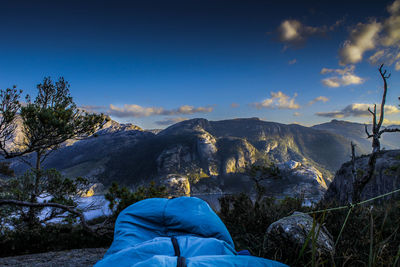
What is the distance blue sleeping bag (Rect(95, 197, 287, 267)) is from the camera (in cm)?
129

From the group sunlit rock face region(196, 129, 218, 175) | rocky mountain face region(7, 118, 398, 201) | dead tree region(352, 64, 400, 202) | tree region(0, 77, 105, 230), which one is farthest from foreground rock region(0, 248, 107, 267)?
sunlit rock face region(196, 129, 218, 175)

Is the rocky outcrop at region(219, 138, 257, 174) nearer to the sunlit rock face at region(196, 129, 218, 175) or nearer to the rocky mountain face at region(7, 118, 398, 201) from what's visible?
the rocky mountain face at region(7, 118, 398, 201)

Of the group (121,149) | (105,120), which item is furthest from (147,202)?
(121,149)

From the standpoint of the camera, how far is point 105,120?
6.12m

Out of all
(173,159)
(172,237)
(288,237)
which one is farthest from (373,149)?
(173,159)

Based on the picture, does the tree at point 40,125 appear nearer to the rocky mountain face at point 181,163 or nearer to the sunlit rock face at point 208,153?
the rocky mountain face at point 181,163

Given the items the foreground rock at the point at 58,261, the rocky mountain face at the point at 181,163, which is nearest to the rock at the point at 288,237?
the foreground rock at the point at 58,261

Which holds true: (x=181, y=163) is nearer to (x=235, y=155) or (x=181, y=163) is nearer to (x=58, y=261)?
(x=235, y=155)

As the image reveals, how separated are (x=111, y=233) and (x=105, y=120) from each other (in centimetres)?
335

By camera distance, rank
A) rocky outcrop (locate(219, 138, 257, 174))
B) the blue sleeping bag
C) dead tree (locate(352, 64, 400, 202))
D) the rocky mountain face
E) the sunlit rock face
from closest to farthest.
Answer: the blue sleeping bag < dead tree (locate(352, 64, 400, 202)) < the rocky mountain face < the sunlit rock face < rocky outcrop (locate(219, 138, 257, 174))

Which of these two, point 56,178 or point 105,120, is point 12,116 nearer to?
point 105,120

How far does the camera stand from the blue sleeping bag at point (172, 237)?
1293mm

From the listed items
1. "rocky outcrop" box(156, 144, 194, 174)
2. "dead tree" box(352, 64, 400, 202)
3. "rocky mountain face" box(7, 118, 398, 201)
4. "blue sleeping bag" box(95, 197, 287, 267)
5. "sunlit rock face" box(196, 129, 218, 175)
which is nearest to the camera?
"blue sleeping bag" box(95, 197, 287, 267)

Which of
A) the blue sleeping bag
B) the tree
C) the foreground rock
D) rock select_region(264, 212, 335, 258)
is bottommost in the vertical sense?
the foreground rock
